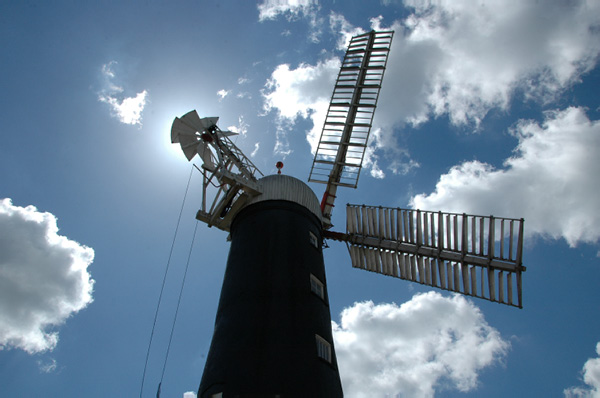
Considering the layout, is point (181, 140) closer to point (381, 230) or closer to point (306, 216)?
point (306, 216)

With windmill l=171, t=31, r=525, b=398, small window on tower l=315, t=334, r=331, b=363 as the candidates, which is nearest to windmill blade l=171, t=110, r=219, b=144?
windmill l=171, t=31, r=525, b=398

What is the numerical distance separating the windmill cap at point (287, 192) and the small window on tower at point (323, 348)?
4966 millimetres

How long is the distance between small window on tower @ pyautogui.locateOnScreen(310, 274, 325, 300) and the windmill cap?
290cm

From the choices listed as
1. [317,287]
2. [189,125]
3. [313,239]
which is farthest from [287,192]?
[189,125]

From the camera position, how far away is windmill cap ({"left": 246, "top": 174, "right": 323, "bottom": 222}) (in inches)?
581

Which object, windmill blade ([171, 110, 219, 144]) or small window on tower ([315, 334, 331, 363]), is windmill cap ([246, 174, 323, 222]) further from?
small window on tower ([315, 334, 331, 363])

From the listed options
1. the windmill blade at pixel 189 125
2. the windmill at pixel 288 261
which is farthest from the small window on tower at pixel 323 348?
the windmill blade at pixel 189 125

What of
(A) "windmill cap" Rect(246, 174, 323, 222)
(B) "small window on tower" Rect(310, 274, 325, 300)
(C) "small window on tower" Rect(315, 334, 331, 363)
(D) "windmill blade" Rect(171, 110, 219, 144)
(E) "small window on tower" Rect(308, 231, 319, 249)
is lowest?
(C) "small window on tower" Rect(315, 334, 331, 363)

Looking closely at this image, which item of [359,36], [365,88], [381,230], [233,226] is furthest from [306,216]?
[359,36]

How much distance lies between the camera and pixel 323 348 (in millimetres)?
11430

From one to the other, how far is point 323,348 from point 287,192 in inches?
218

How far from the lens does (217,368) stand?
412 inches

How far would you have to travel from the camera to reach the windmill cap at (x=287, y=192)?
581 inches

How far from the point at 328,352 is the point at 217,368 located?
2984 mm
